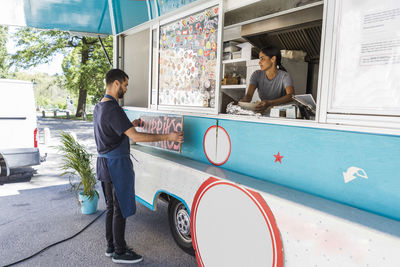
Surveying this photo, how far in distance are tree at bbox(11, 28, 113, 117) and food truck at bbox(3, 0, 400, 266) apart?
1387cm

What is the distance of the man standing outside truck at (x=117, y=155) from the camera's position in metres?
2.93

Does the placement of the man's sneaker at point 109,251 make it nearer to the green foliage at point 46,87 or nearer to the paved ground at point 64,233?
the paved ground at point 64,233

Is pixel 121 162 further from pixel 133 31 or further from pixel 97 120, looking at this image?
pixel 133 31

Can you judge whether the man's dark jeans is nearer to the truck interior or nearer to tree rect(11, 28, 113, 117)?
the truck interior

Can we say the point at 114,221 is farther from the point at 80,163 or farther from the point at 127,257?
the point at 80,163

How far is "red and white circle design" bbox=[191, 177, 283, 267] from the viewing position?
2.05 metres

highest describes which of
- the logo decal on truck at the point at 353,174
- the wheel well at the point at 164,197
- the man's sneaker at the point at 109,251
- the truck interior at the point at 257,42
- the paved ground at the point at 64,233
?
the truck interior at the point at 257,42

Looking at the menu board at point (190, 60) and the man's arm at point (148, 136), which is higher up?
the menu board at point (190, 60)

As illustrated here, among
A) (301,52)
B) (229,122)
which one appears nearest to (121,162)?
(229,122)

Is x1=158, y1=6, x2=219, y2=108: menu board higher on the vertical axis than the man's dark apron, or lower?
higher

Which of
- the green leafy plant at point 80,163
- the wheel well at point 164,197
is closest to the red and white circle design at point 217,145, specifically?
the wheel well at point 164,197

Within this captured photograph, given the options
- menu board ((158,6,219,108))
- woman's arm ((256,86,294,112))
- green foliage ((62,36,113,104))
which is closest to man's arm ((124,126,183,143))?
menu board ((158,6,219,108))

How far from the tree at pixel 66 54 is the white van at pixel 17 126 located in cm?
1142

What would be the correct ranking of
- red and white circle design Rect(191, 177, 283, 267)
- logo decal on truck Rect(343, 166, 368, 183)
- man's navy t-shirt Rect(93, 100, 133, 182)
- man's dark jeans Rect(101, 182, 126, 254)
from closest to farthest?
1. logo decal on truck Rect(343, 166, 368, 183)
2. red and white circle design Rect(191, 177, 283, 267)
3. man's navy t-shirt Rect(93, 100, 133, 182)
4. man's dark jeans Rect(101, 182, 126, 254)
